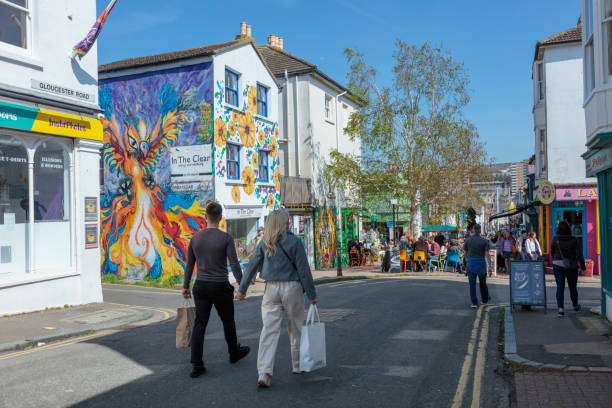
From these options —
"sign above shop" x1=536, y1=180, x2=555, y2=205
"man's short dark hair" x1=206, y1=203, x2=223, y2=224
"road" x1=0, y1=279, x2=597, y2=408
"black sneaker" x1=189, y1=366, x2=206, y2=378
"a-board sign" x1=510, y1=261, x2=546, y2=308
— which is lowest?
"road" x1=0, y1=279, x2=597, y2=408

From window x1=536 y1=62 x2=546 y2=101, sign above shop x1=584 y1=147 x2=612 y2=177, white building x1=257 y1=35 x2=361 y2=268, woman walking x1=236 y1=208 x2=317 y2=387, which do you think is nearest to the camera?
woman walking x1=236 y1=208 x2=317 y2=387

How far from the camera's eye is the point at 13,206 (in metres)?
10.6

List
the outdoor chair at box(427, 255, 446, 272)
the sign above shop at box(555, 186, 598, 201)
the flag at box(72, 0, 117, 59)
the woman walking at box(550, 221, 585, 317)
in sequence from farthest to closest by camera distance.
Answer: the outdoor chair at box(427, 255, 446, 272) → the sign above shop at box(555, 186, 598, 201) → the flag at box(72, 0, 117, 59) → the woman walking at box(550, 221, 585, 317)

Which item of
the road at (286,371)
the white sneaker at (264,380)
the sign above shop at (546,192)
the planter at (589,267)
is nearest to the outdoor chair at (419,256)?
the planter at (589,267)

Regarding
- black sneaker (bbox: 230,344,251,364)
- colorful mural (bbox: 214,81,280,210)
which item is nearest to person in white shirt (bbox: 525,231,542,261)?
colorful mural (bbox: 214,81,280,210)

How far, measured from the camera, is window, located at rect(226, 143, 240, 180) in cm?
1911

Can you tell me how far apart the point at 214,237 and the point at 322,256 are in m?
22.4

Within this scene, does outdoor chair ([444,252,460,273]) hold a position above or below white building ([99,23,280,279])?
below

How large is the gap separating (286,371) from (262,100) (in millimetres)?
17119

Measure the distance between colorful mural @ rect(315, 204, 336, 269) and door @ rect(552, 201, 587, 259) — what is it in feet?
37.0

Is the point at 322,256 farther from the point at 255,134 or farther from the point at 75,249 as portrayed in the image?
the point at 75,249

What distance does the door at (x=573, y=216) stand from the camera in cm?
2147

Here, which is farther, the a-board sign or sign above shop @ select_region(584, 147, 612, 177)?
the a-board sign

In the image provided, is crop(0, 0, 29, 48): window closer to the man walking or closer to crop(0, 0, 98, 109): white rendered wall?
crop(0, 0, 98, 109): white rendered wall
